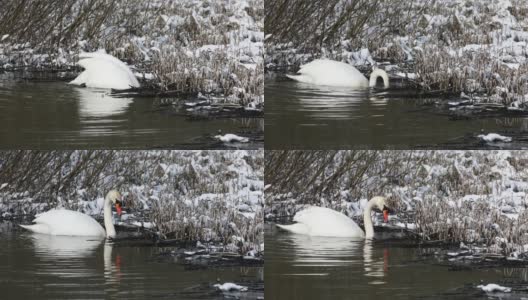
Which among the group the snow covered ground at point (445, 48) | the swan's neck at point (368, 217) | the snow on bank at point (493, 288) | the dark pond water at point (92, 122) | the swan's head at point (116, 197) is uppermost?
the snow covered ground at point (445, 48)

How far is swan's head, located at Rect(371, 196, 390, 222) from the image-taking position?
4.48m

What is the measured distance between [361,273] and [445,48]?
1130 millimetres

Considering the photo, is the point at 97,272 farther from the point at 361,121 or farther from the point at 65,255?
the point at 361,121

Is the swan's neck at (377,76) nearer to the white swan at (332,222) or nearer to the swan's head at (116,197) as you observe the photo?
the white swan at (332,222)

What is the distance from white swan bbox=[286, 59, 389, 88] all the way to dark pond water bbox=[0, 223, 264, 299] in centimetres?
94

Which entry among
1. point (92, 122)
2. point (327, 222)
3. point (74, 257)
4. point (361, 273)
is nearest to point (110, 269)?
point (74, 257)

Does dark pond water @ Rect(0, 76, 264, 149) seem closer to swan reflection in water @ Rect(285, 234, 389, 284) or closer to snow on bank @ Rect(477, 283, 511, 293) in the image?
swan reflection in water @ Rect(285, 234, 389, 284)

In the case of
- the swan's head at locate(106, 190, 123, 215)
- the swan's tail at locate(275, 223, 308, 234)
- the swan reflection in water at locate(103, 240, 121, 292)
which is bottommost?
the swan reflection in water at locate(103, 240, 121, 292)

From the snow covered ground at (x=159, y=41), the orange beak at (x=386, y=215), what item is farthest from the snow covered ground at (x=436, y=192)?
the snow covered ground at (x=159, y=41)

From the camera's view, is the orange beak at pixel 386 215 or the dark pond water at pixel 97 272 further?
the orange beak at pixel 386 215

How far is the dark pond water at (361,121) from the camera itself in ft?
14.6

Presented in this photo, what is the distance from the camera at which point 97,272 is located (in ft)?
14.6

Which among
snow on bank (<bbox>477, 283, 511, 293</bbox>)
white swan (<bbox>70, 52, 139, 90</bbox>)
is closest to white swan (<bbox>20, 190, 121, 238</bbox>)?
white swan (<bbox>70, 52, 139, 90</bbox>)

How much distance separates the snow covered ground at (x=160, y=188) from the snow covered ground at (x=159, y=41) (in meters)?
0.35
